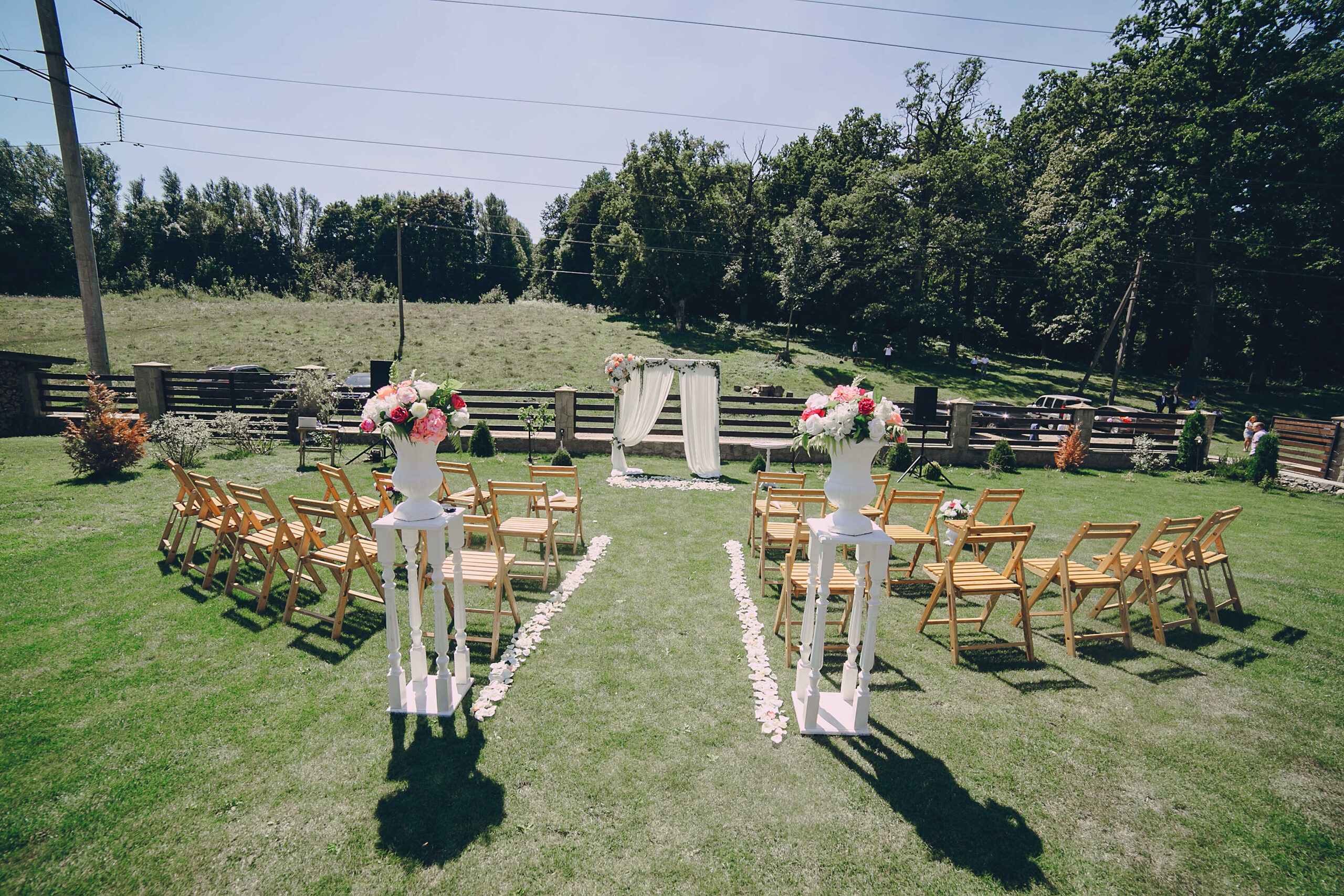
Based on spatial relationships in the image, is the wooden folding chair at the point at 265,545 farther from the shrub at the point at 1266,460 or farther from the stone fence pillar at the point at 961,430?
the shrub at the point at 1266,460

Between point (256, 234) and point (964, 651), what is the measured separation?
7028 centimetres

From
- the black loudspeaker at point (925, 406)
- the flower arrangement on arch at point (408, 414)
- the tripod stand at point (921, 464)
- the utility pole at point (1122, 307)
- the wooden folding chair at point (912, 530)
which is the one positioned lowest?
the tripod stand at point (921, 464)

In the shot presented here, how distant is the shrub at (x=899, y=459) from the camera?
1238 cm

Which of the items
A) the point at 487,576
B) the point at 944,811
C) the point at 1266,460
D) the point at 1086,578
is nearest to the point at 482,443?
the point at 487,576

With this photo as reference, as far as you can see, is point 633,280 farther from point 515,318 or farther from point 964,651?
point 964,651

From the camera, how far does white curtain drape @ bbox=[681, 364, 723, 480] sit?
36.8ft

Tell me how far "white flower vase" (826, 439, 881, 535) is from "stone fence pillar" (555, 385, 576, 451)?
9912 millimetres

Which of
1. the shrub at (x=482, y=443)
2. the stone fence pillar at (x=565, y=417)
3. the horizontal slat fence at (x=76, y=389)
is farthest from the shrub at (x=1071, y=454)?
the horizontal slat fence at (x=76, y=389)

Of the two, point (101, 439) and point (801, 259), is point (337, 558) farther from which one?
point (801, 259)

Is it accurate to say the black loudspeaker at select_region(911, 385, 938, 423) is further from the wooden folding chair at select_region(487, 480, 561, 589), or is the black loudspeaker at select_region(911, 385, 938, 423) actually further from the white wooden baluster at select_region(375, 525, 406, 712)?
the white wooden baluster at select_region(375, 525, 406, 712)

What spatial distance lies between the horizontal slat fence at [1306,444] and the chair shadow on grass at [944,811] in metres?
15.6

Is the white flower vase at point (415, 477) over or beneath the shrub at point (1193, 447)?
over

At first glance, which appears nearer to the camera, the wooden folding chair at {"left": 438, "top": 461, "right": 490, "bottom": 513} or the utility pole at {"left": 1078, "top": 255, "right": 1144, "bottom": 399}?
the wooden folding chair at {"left": 438, "top": 461, "right": 490, "bottom": 513}

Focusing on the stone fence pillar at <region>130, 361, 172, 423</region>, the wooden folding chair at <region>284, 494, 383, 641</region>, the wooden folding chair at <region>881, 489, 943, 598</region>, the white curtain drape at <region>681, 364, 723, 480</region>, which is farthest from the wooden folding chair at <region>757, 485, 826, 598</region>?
the stone fence pillar at <region>130, 361, 172, 423</region>
